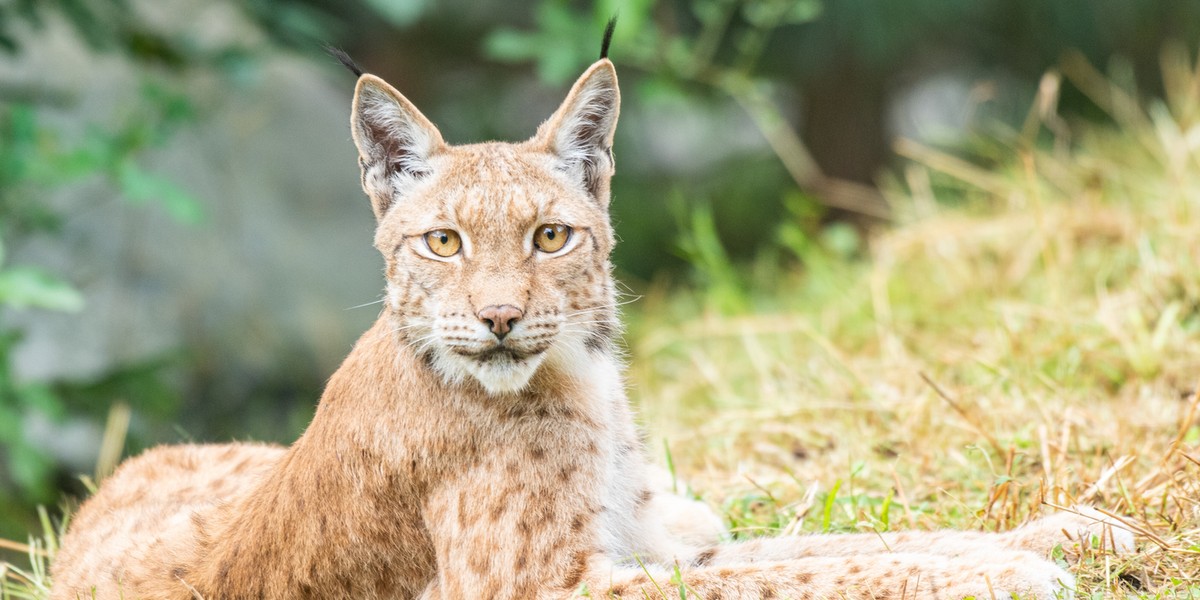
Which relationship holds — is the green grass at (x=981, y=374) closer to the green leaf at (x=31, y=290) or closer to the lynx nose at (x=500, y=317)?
the green leaf at (x=31, y=290)

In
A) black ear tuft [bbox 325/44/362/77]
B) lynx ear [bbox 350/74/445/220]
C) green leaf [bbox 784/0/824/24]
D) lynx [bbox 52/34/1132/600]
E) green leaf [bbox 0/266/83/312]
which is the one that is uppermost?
black ear tuft [bbox 325/44/362/77]

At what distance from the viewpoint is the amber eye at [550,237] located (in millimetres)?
3721

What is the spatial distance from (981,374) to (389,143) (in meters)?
2.95

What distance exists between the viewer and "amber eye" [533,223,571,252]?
3721 millimetres

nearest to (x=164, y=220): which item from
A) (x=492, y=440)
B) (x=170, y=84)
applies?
(x=170, y=84)

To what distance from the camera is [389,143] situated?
13.1 ft

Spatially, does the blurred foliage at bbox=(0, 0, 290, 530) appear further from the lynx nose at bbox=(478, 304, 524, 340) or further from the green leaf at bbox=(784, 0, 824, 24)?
the green leaf at bbox=(784, 0, 824, 24)

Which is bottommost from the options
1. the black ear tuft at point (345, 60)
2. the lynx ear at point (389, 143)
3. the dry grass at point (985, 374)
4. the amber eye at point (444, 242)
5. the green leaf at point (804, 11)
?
the dry grass at point (985, 374)

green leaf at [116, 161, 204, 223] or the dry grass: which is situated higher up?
green leaf at [116, 161, 204, 223]

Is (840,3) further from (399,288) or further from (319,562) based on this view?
(319,562)

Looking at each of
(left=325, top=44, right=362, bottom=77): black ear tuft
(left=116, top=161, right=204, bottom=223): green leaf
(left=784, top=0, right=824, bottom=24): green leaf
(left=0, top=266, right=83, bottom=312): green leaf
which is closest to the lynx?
(left=325, top=44, right=362, bottom=77): black ear tuft

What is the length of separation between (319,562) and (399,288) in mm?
877

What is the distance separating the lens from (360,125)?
12.8 feet

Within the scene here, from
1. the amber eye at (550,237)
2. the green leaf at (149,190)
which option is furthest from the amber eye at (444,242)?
the green leaf at (149,190)
